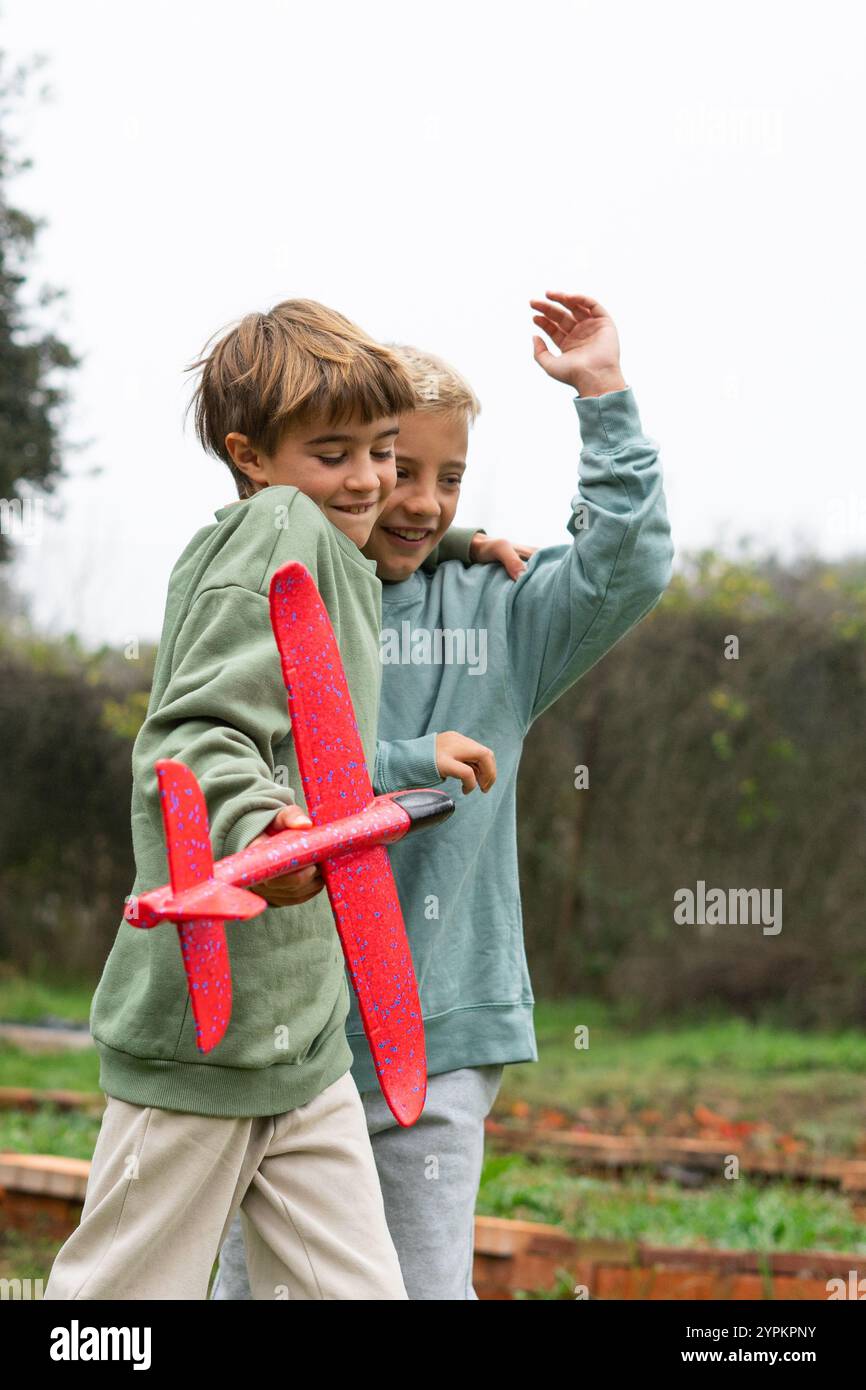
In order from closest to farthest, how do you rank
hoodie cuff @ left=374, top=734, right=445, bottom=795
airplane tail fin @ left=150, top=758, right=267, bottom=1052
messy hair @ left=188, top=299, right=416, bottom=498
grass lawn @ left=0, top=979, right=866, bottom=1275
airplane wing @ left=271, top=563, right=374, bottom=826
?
airplane tail fin @ left=150, top=758, right=267, bottom=1052, airplane wing @ left=271, top=563, right=374, bottom=826, messy hair @ left=188, top=299, right=416, bottom=498, hoodie cuff @ left=374, top=734, right=445, bottom=795, grass lawn @ left=0, top=979, right=866, bottom=1275

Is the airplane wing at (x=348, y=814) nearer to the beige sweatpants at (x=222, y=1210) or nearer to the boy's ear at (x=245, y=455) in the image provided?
the beige sweatpants at (x=222, y=1210)

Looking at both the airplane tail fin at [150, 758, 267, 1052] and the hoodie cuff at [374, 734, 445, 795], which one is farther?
the hoodie cuff at [374, 734, 445, 795]

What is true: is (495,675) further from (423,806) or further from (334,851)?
(334,851)

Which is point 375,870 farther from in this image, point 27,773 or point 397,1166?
point 27,773

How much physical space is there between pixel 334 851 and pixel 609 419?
0.93 m

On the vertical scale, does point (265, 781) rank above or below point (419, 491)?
below

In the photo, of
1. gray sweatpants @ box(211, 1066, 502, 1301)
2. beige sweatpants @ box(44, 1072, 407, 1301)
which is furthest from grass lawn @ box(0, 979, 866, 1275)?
beige sweatpants @ box(44, 1072, 407, 1301)

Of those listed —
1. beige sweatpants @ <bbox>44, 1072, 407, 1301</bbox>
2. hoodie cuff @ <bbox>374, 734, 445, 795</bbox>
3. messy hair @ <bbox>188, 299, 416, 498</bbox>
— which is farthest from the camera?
hoodie cuff @ <bbox>374, 734, 445, 795</bbox>

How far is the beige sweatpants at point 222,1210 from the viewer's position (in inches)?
69.4

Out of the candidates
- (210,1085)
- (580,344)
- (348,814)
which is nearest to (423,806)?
(348,814)

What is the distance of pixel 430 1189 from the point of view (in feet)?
7.24

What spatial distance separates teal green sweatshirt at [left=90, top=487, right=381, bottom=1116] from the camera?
1.69 meters

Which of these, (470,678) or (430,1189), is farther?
(470,678)

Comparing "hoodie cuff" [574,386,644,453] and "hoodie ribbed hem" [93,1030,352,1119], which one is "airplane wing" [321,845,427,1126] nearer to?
"hoodie ribbed hem" [93,1030,352,1119]
